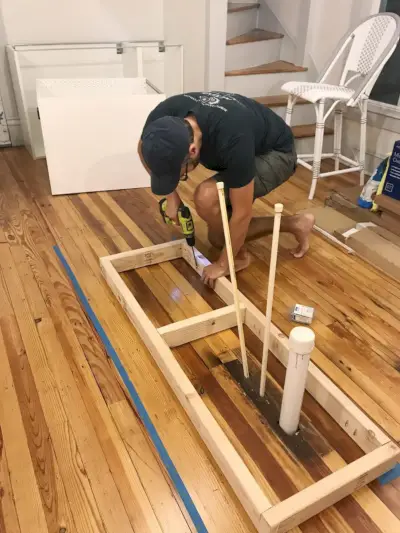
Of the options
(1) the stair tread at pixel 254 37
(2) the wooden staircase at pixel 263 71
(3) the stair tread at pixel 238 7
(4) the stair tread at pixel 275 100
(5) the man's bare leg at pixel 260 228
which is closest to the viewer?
(5) the man's bare leg at pixel 260 228

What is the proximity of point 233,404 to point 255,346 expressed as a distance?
28 centimetres

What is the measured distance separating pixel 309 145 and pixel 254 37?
0.97 meters

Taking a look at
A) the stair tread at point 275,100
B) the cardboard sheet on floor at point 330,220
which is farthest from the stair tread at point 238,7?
the cardboard sheet on floor at point 330,220

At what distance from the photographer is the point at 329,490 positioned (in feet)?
3.45

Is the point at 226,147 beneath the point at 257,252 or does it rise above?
above

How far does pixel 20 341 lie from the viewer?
1.59m

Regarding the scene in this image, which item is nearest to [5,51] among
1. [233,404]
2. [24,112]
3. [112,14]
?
[24,112]

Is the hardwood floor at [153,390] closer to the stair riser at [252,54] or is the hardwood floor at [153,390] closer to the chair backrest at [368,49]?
the chair backrest at [368,49]

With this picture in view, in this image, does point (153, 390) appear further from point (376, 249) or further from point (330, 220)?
point (330, 220)

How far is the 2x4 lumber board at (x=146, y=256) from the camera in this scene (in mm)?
1966

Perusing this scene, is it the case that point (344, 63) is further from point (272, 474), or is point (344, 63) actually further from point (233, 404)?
point (272, 474)

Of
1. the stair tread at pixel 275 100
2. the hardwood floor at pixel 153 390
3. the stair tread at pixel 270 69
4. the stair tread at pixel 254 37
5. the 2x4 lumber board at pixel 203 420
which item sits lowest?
the hardwood floor at pixel 153 390

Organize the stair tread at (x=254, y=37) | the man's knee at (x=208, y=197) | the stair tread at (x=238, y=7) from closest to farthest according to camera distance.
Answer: the man's knee at (x=208, y=197), the stair tread at (x=254, y=37), the stair tread at (x=238, y=7)

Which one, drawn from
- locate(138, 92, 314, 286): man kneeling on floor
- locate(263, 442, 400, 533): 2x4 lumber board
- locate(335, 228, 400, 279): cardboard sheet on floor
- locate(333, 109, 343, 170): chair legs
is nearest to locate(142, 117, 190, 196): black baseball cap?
locate(138, 92, 314, 286): man kneeling on floor
